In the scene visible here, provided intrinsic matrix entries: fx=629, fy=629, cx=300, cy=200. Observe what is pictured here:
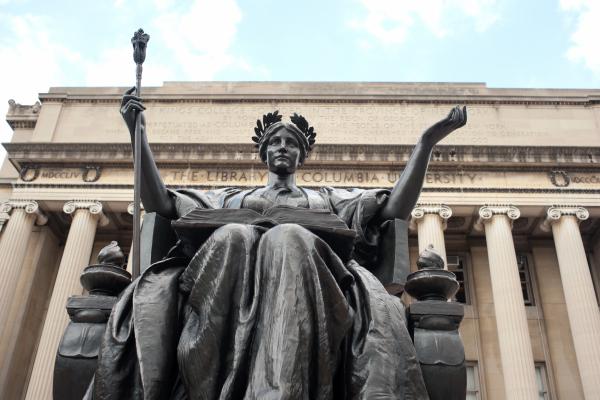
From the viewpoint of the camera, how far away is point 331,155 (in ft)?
82.5

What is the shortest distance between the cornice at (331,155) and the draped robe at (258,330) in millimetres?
22123

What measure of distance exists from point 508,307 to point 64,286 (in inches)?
611

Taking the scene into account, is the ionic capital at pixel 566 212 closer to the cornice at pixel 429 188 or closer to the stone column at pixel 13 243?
the cornice at pixel 429 188

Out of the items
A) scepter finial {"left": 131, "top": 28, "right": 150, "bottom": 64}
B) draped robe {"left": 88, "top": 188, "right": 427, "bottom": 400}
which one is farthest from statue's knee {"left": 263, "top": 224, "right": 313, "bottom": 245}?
scepter finial {"left": 131, "top": 28, "right": 150, "bottom": 64}

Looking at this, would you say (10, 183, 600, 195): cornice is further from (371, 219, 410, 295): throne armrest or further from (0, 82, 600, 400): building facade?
(371, 219, 410, 295): throne armrest

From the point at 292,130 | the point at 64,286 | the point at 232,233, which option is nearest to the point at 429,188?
the point at 64,286

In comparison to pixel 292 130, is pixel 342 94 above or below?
above

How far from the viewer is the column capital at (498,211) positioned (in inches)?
935

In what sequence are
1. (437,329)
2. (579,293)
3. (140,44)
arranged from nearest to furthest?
1. (437,329)
2. (140,44)
3. (579,293)

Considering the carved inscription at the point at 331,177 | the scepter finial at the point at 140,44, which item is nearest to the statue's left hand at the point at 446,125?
the scepter finial at the point at 140,44

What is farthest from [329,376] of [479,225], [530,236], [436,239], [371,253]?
[530,236]

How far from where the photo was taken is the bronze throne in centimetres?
289

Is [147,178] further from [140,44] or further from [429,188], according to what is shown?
[429,188]

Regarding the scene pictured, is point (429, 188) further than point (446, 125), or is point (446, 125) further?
point (429, 188)
